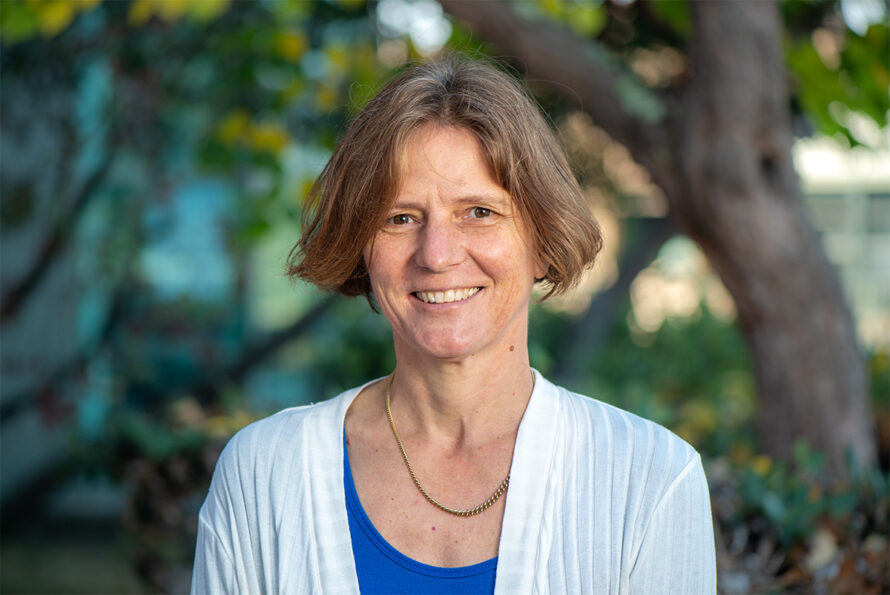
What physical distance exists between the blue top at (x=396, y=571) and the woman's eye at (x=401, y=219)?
573 mm

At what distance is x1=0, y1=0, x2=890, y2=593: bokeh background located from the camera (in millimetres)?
3457

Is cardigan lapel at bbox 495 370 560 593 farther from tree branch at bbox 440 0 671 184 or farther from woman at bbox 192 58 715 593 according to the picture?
tree branch at bbox 440 0 671 184

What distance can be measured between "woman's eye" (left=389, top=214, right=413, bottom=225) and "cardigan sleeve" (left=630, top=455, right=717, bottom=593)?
2.35 ft

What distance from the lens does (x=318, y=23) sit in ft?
17.2

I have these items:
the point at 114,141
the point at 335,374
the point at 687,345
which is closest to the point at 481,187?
the point at 114,141

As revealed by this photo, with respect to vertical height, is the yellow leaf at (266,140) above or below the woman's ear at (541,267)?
above

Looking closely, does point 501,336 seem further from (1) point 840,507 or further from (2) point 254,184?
(2) point 254,184

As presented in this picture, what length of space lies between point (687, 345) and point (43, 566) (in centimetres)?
592

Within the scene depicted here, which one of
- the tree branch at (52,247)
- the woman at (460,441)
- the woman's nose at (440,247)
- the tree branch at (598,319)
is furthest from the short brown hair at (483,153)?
the tree branch at (598,319)

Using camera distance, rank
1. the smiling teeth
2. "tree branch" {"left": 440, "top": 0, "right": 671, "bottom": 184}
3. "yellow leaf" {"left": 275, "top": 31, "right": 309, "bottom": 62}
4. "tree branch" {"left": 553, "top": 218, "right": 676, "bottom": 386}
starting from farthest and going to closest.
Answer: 1. "tree branch" {"left": 553, "top": 218, "right": 676, "bottom": 386}
2. "yellow leaf" {"left": 275, "top": 31, "right": 309, "bottom": 62}
3. "tree branch" {"left": 440, "top": 0, "right": 671, "bottom": 184}
4. the smiling teeth

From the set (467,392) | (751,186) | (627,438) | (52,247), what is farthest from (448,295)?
(52,247)

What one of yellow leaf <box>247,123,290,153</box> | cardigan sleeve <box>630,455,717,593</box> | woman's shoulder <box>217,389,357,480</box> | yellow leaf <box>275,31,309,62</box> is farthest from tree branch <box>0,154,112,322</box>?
cardigan sleeve <box>630,455,717,593</box>

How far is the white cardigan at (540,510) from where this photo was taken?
166cm

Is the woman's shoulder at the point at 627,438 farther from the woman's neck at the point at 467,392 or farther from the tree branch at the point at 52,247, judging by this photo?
the tree branch at the point at 52,247
